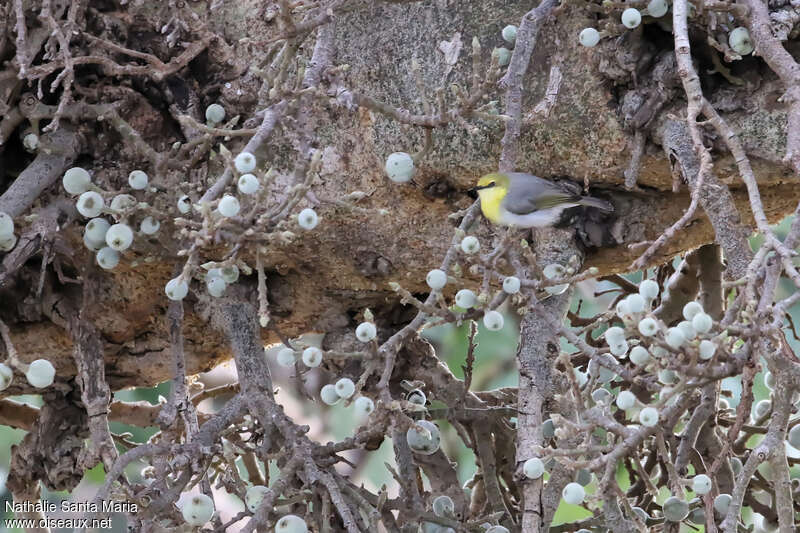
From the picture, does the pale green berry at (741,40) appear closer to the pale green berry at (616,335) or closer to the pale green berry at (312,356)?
the pale green berry at (616,335)

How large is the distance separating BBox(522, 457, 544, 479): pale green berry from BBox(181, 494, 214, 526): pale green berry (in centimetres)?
49

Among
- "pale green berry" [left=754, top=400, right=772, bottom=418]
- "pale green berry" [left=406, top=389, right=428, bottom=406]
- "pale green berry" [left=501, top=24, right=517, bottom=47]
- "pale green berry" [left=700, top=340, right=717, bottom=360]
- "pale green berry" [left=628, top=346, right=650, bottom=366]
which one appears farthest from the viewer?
"pale green berry" [left=754, top=400, right=772, bottom=418]

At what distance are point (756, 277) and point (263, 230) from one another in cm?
69

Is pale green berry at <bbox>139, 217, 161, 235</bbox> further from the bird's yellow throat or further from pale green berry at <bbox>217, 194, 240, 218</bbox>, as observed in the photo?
the bird's yellow throat

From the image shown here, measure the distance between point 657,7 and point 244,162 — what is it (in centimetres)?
70

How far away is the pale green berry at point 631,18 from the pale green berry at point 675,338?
610 mm

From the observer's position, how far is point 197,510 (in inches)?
59.1

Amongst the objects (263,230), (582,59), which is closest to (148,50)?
(263,230)

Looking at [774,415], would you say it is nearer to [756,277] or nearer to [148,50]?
[756,277]

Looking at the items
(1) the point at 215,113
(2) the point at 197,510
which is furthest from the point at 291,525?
(1) the point at 215,113

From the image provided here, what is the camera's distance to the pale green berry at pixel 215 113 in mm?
1875

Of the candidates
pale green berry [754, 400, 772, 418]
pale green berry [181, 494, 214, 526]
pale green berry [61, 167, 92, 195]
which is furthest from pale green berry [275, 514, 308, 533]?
pale green berry [754, 400, 772, 418]

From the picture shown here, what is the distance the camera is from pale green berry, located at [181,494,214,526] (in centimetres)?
150

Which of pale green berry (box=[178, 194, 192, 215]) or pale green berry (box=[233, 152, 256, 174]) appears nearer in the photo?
pale green berry (box=[233, 152, 256, 174])
